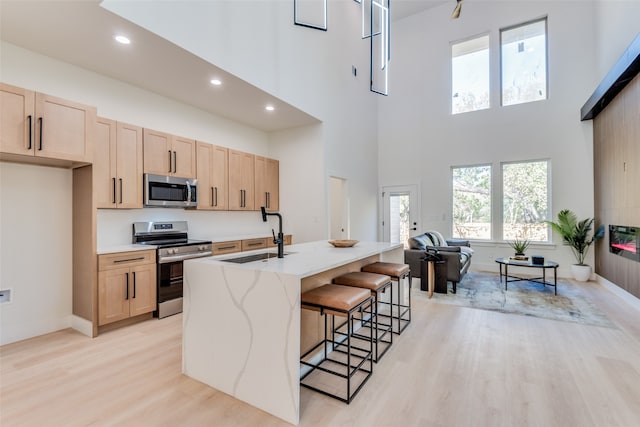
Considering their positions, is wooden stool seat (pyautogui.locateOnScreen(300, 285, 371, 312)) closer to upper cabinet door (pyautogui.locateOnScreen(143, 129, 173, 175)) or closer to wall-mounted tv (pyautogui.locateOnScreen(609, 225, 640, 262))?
upper cabinet door (pyautogui.locateOnScreen(143, 129, 173, 175))

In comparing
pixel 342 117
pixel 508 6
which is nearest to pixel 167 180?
pixel 342 117

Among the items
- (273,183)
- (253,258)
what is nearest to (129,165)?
(253,258)

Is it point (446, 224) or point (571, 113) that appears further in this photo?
point (446, 224)

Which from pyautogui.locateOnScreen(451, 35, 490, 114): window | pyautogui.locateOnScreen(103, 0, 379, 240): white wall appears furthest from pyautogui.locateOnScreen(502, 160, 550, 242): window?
pyautogui.locateOnScreen(103, 0, 379, 240): white wall

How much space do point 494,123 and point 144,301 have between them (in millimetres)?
6916

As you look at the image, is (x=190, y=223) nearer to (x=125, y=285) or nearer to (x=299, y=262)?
(x=125, y=285)

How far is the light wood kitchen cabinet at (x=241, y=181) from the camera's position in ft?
15.4

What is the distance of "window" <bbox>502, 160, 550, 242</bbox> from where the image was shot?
582 centimetres

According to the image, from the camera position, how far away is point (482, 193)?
6.35 meters

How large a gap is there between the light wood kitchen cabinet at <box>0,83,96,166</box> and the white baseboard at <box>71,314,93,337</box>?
160 centimetres

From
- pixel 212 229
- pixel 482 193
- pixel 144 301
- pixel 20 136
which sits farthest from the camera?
pixel 482 193

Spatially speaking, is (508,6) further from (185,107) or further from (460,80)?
(185,107)

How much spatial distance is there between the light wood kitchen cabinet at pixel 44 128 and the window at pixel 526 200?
6.93m

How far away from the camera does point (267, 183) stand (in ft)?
17.7
